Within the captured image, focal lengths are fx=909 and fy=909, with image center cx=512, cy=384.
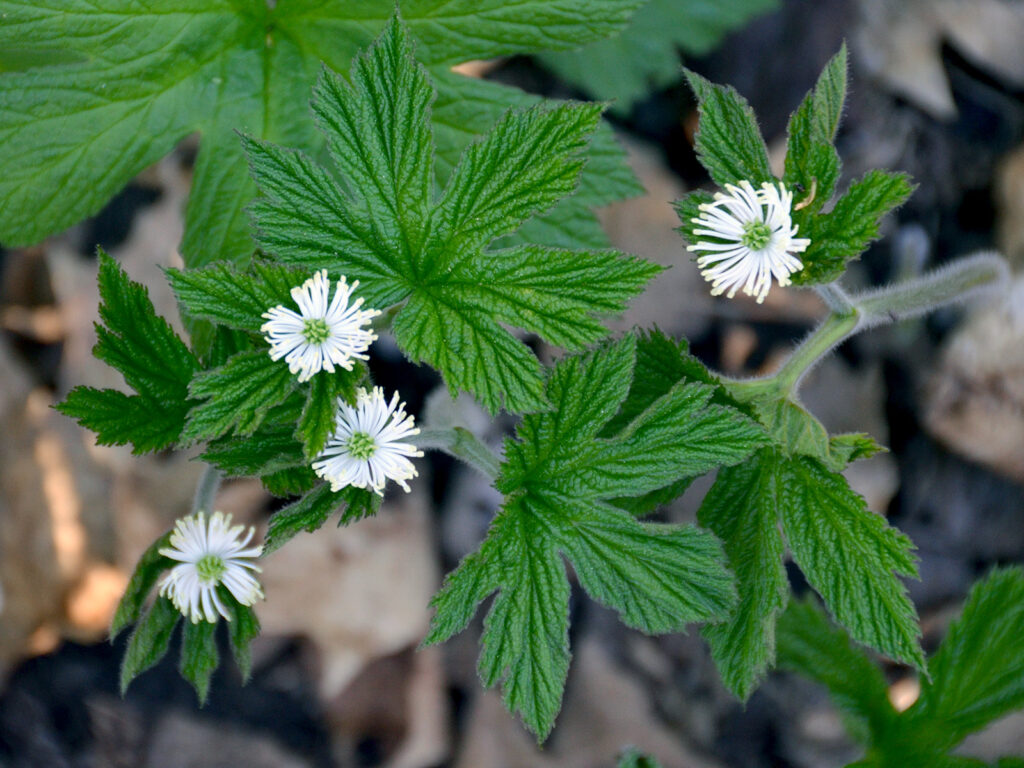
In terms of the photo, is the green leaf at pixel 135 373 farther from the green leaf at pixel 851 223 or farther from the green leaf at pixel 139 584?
the green leaf at pixel 851 223

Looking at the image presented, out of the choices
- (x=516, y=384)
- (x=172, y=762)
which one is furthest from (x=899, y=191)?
(x=172, y=762)

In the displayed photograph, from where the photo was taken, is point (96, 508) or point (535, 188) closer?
point (535, 188)

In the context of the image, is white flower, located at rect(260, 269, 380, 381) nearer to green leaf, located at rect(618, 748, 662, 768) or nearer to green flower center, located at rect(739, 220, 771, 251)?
green flower center, located at rect(739, 220, 771, 251)

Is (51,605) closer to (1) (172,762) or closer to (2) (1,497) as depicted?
(2) (1,497)

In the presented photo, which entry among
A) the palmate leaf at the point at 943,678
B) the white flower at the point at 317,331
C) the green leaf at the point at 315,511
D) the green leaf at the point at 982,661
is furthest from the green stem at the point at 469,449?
the green leaf at the point at 982,661

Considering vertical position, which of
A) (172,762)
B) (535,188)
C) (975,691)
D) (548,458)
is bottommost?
(172,762)

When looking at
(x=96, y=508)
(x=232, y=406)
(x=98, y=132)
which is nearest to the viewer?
(x=232, y=406)

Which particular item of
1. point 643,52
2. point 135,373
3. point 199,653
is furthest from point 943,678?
point 643,52

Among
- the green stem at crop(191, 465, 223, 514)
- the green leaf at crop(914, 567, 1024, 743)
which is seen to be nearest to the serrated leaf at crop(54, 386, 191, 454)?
the green stem at crop(191, 465, 223, 514)
